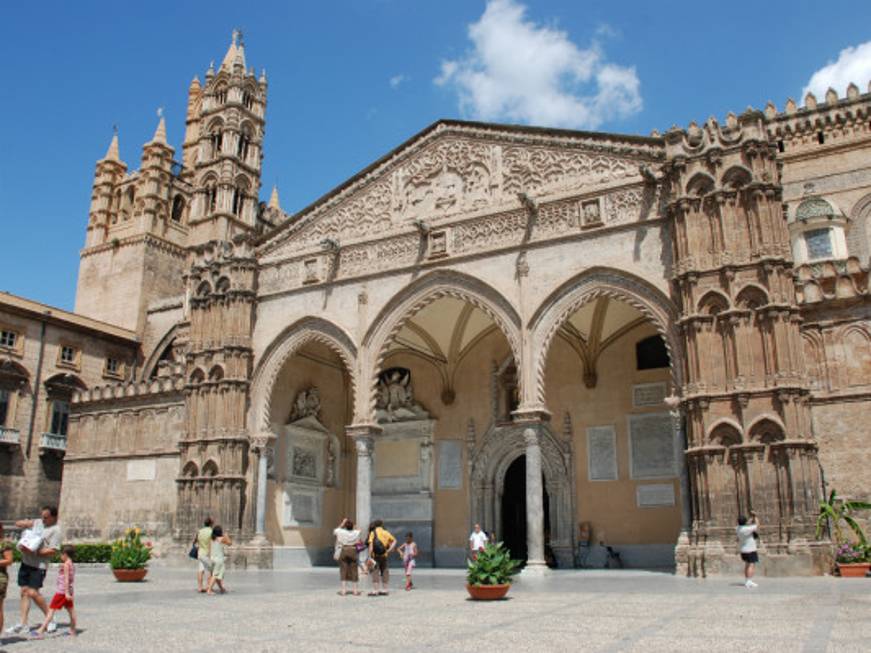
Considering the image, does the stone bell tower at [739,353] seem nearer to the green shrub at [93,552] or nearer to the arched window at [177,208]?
the green shrub at [93,552]

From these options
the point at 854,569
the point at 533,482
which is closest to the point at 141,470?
the point at 533,482

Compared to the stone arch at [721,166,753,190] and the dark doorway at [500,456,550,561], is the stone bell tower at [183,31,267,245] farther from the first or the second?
the stone arch at [721,166,753,190]

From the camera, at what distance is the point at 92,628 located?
9.32m

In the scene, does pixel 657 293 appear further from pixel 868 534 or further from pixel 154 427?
pixel 154 427

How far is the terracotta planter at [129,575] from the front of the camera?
16672 mm

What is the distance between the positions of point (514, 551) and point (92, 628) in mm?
16833

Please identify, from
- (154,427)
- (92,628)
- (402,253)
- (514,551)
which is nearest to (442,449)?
(514,551)

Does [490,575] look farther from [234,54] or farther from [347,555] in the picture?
[234,54]

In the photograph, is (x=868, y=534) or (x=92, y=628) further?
(x=868, y=534)

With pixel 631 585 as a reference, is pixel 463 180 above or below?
above

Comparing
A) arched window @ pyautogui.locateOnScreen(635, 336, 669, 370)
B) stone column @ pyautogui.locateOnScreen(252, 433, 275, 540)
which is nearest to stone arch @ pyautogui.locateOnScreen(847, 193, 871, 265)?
arched window @ pyautogui.locateOnScreen(635, 336, 669, 370)

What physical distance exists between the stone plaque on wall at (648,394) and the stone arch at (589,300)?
358cm

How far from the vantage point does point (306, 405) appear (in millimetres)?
25719

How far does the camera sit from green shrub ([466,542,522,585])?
12031 mm
